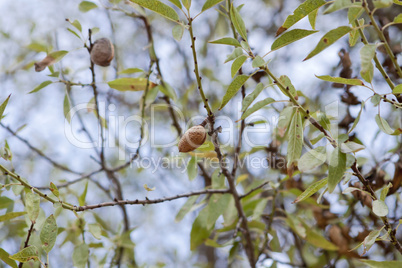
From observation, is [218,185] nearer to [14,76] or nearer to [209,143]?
[209,143]

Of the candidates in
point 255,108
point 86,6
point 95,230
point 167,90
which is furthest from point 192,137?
point 86,6

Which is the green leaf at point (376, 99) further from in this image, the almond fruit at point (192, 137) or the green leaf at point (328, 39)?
the almond fruit at point (192, 137)

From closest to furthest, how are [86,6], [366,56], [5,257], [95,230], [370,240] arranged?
[366,56], [370,240], [5,257], [95,230], [86,6]

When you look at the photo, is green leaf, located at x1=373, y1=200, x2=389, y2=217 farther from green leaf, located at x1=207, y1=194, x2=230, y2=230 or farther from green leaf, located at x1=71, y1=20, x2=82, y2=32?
green leaf, located at x1=71, y1=20, x2=82, y2=32

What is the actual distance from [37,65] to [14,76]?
46.7 inches

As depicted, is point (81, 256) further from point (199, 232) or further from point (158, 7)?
point (158, 7)

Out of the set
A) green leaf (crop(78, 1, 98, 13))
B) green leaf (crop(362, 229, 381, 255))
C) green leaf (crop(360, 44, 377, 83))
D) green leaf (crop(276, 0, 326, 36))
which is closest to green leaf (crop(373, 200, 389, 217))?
green leaf (crop(362, 229, 381, 255))

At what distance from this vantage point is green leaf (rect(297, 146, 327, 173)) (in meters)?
0.62

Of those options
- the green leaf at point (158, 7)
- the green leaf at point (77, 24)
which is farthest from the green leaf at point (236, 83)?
the green leaf at point (77, 24)

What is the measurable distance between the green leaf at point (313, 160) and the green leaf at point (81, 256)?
0.52 metres

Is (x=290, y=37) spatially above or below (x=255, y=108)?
above

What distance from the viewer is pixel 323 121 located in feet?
2.20

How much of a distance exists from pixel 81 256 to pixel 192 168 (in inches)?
12.9

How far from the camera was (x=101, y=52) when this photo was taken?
1026 mm
